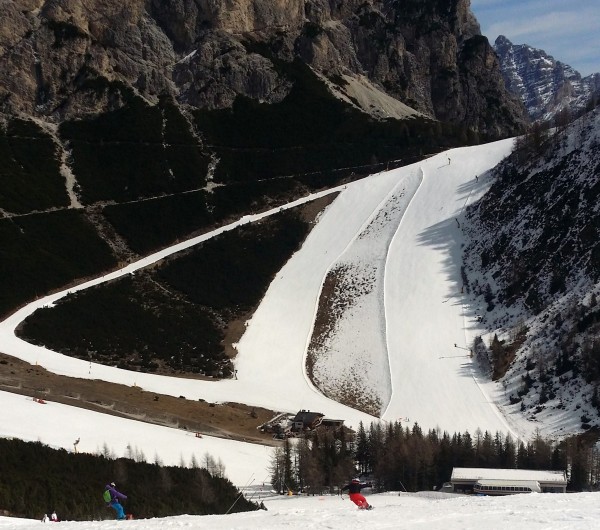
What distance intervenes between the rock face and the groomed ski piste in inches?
1681

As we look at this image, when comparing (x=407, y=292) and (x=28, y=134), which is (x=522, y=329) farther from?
(x=28, y=134)

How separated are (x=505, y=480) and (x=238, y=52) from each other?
117 metres

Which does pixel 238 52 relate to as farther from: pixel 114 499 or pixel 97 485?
pixel 114 499

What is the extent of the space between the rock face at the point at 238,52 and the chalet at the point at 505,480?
97.2m

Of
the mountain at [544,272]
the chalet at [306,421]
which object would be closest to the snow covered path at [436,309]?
the mountain at [544,272]

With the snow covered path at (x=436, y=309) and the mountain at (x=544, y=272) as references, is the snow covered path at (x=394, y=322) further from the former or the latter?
the mountain at (x=544, y=272)

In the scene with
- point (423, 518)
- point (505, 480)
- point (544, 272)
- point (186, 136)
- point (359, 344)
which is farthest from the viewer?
point (186, 136)

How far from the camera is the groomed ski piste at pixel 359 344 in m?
49.9

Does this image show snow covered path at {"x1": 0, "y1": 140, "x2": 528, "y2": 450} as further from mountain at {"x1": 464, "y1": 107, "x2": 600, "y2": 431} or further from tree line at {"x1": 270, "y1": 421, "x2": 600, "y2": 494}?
tree line at {"x1": 270, "y1": 421, "x2": 600, "y2": 494}

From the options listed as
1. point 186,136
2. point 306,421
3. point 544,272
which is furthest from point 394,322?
point 186,136

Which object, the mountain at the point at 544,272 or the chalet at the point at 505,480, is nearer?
the chalet at the point at 505,480

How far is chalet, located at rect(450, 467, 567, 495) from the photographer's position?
40812 mm

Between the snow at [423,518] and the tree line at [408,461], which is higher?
the tree line at [408,461]

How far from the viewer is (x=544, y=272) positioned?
7450 centimetres
